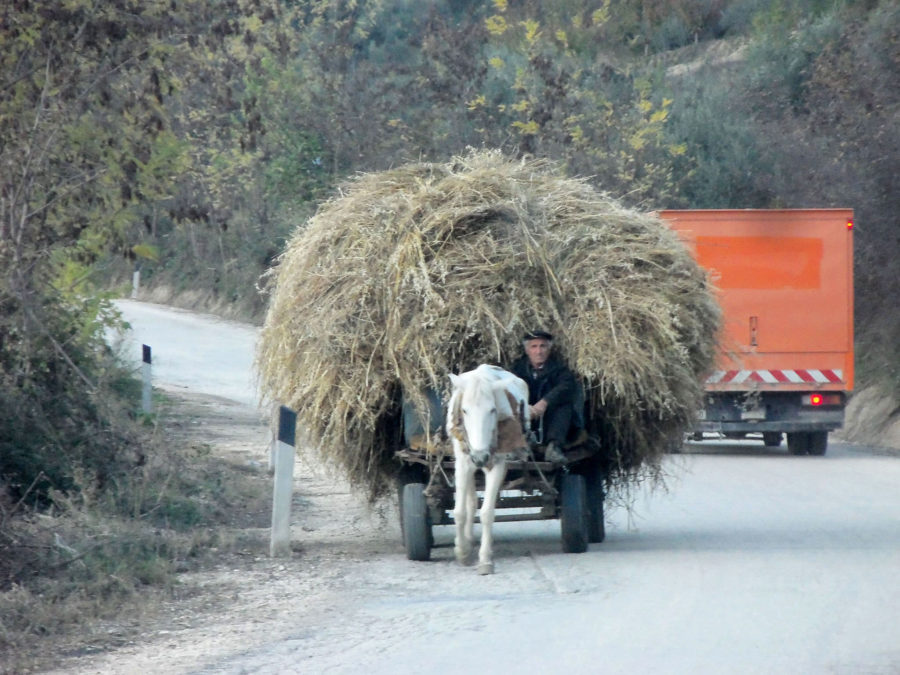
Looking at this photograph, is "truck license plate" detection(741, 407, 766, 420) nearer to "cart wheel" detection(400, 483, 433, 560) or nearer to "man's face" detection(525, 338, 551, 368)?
"man's face" detection(525, 338, 551, 368)

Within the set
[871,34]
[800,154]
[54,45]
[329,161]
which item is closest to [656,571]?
[54,45]

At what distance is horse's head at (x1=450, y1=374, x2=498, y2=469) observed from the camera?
887 cm

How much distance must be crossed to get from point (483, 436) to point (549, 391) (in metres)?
0.97

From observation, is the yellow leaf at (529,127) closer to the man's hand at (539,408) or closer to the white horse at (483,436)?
the man's hand at (539,408)

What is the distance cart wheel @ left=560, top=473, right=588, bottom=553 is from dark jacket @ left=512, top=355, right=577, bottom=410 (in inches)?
24.4

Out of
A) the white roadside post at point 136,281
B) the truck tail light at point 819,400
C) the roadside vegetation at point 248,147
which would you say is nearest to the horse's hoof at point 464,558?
the roadside vegetation at point 248,147

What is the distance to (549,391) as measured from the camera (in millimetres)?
9625

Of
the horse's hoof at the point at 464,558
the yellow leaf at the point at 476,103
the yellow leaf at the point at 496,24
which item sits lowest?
the horse's hoof at the point at 464,558

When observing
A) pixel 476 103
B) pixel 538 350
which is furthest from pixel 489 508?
pixel 476 103

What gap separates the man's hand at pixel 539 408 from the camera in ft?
31.0

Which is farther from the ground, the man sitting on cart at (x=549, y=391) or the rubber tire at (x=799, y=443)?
the man sitting on cart at (x=549, y=391)

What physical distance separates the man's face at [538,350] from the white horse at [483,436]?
31 cm

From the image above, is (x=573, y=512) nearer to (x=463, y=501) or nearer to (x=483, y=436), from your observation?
(x=463, y=501)

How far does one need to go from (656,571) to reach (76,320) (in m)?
6.39
